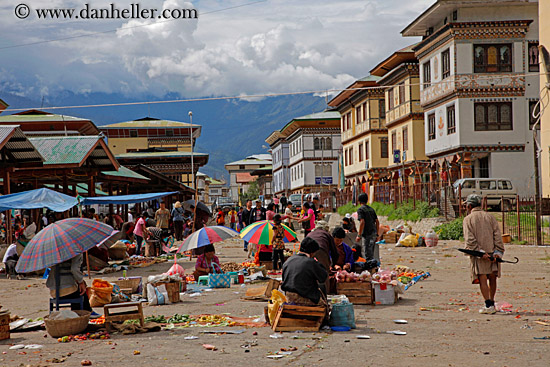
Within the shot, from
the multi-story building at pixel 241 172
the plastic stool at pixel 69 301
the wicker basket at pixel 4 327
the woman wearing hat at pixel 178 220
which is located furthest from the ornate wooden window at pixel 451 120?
the multi-story building at pixel 241 172

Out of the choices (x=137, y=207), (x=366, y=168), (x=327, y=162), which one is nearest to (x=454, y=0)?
(x=366, y=168)

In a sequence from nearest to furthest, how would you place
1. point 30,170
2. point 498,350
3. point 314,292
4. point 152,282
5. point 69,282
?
point 498,350, point 314,292, point 69,282, point 152,282, point 30,170

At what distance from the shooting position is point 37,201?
21453 millimetres

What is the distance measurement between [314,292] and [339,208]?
47152 mm

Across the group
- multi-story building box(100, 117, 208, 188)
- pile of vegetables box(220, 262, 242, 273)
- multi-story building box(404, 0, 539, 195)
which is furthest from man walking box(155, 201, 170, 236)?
multi-story building box(100, 117, 208, 188)

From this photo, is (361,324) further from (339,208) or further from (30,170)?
(339,208)

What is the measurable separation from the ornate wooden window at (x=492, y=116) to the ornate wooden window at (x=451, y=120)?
4.14 feet

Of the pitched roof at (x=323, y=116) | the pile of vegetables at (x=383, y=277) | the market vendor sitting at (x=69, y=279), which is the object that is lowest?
the pile of vegetables at (x=383, y=277)

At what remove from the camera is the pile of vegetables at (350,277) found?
12.6m

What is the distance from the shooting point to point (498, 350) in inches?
331

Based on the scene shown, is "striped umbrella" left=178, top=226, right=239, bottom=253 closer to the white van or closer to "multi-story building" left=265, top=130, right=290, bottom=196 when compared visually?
the white van

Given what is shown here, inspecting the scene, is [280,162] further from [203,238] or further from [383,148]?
[203,238]

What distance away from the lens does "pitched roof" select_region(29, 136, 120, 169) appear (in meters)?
27.4

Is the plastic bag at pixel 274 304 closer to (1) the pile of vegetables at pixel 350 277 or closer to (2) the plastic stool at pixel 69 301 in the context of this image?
(1) the pile of vegetables at pixel 350 277
